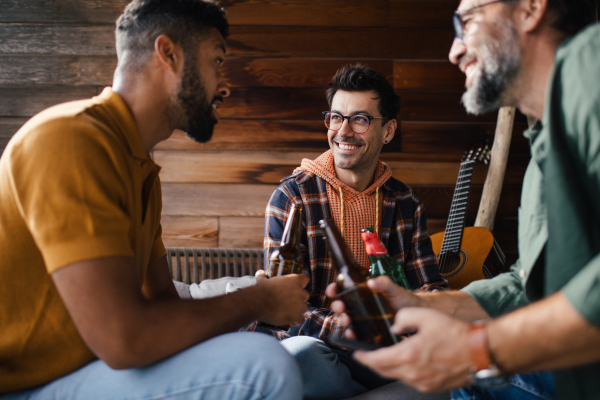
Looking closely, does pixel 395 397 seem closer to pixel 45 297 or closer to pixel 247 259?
pixel 45 297

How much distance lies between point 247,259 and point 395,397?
1.59 meters

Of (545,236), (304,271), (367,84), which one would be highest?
(367,84)

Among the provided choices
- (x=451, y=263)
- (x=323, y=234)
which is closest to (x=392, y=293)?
(x=323, y=234)

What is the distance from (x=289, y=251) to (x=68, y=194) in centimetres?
65

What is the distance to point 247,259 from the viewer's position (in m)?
2.95

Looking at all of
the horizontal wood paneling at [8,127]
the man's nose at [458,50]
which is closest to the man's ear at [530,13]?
the man's nose at [458,50]

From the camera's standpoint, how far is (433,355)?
0.77m

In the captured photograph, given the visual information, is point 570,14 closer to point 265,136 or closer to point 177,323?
point 177,323

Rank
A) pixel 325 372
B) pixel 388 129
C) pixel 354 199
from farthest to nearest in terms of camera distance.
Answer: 1. pixel 388 129
2. pixel 354 199
3. pixel 325 372

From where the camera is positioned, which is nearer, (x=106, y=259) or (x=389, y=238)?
(x=106, y=259)

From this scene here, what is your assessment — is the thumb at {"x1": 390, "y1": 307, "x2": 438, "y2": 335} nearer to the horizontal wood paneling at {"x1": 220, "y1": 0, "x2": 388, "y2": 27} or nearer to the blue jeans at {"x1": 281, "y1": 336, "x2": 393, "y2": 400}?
the blue jeans at {"x1": 281, "y1": 336, "x2": 393, "y2": 400}

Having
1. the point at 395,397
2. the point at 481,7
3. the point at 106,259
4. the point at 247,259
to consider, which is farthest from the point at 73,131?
the point at 247,259

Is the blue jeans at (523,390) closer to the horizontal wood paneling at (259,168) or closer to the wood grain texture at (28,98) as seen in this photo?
the horizontal wood paneling at (259,168)

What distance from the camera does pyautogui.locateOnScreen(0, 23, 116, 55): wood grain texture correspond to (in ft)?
9.53
